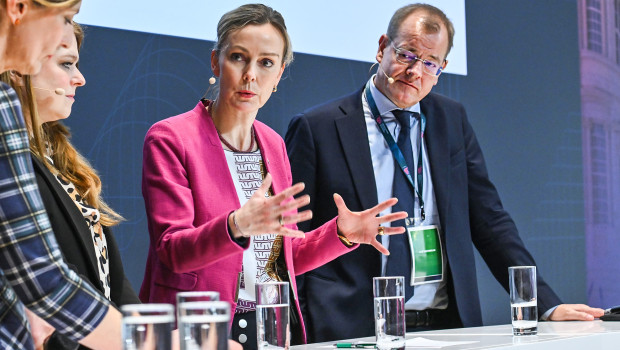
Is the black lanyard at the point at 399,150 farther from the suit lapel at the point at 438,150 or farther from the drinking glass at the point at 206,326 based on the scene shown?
the drinking glass at the point at 206,326

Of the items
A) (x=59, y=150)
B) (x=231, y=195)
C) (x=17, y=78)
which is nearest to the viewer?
(x=17, y=78)

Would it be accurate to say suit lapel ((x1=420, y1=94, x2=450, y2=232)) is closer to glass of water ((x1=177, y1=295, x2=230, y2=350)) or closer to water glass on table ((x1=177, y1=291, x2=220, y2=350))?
water glass on table ((x1=177, y1=291, x2=220, y2=350))

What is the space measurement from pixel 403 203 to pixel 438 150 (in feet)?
0.97

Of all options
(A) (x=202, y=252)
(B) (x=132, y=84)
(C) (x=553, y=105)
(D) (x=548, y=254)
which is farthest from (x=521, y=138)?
(A) (x=202, y=252)

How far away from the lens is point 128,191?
10.6 ft

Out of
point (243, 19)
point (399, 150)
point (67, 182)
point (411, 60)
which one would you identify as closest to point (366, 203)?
point (399, 150)

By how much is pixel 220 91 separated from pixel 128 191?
0.91 meters

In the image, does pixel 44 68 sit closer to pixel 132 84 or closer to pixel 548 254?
pixel 132 84

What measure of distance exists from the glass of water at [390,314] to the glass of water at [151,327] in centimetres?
96

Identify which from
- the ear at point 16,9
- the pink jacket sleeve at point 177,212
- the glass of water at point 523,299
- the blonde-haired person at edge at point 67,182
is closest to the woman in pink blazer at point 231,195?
the pink jacket sleeve at point 177,212

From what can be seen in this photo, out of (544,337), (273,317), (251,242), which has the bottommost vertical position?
(544,337)

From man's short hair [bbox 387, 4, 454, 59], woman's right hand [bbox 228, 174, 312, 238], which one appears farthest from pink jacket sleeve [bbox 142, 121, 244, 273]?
man's short hair [bbox 387, 4, 454, 59]

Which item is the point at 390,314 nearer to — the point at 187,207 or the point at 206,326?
the point at 187,207

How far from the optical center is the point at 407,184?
292 cm
